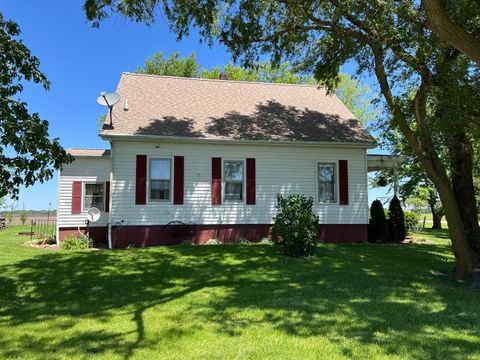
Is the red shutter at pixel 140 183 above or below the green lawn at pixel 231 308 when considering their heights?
above

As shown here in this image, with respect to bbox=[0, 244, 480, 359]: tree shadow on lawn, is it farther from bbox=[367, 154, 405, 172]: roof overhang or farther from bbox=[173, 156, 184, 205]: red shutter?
bbox=[367, 154, 405, 172]: roof overhang

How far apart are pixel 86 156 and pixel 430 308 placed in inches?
459

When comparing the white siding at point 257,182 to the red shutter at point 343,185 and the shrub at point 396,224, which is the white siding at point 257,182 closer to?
the red shutter at point 343,185

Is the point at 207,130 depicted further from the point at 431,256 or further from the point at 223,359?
the point at 223,359

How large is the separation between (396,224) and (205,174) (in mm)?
7392

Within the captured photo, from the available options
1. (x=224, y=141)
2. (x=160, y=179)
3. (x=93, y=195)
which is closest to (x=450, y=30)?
(x=224, y=141)

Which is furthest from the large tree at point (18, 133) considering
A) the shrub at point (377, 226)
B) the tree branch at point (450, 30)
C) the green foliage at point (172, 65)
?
the green foliage at point (172, 65)

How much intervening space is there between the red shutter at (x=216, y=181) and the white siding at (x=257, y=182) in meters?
0.16

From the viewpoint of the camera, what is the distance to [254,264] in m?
9.39

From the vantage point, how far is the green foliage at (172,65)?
3147 centimetres

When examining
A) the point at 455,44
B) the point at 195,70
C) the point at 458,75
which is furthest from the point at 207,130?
the point at 195,70

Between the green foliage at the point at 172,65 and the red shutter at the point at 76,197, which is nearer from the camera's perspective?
the red shutter at the point at 76,197

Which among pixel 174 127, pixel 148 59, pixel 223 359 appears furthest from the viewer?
pixel 148 59

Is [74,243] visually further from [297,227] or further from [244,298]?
[244,298]
